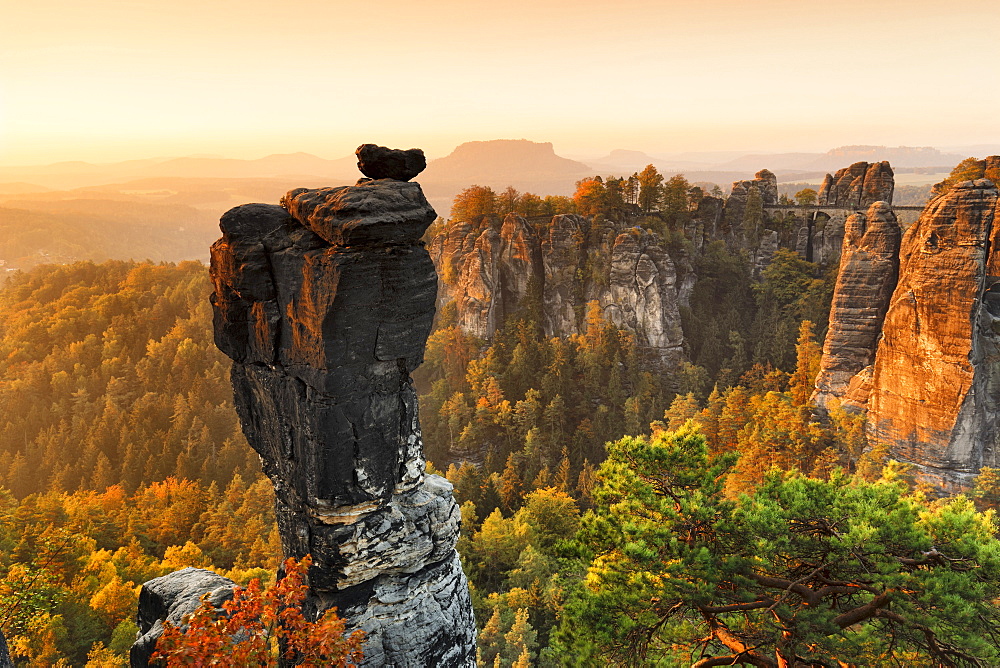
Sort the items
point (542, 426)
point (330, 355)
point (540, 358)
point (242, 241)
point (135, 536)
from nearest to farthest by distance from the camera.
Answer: point (330, 355)
point (242, 241)
point (135, 536)
point (542, 426)
point (540, 358)

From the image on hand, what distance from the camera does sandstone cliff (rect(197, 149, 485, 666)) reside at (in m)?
8.09

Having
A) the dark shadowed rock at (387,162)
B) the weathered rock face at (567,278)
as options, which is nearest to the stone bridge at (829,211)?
the weathered rock face at (567,278)

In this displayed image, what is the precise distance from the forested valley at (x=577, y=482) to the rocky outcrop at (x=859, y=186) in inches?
237

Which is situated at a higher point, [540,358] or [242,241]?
[242,241]

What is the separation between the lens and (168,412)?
46500 mm

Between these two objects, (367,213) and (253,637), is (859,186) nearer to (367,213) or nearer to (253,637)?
(367,213)

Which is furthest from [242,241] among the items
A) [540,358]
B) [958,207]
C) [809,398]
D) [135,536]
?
[540,358]

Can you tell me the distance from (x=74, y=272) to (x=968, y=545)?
83.1m

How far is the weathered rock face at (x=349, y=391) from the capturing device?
8.09 metres

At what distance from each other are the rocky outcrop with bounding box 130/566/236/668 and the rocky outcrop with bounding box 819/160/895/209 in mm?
46640

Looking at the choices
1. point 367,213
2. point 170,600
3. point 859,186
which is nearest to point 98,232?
point 170,600

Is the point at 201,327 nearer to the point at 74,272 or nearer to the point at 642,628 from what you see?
the point at 74,272

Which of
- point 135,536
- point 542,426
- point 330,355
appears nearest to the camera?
point 330,355

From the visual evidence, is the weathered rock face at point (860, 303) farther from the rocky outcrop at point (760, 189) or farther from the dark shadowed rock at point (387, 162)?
the dark shadowed rock at point (387, 162)
